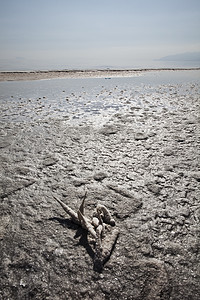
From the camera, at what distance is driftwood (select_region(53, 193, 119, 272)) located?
90.0 inches

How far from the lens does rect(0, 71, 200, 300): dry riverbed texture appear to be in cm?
208

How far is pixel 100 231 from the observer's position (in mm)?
2520

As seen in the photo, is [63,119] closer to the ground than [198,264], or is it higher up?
higher up

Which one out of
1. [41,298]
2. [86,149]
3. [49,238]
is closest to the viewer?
[41,298]

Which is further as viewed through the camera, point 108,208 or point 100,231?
point 108,208

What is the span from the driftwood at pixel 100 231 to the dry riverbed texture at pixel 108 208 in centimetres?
6

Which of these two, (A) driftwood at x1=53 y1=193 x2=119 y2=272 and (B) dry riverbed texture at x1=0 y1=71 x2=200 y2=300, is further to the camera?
(A) driftwood at x1=53 y1=193 x2=119 y2=272

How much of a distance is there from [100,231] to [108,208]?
24.4 inches

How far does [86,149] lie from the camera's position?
16.9ft

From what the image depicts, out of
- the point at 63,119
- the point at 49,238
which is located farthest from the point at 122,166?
the point at 63,119

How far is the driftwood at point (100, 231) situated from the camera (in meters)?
2.29

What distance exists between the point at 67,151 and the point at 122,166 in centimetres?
157

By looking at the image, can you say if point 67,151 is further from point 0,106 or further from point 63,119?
point 0,106

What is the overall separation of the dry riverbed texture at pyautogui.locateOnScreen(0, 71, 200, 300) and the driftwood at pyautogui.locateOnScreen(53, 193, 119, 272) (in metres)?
0.06
